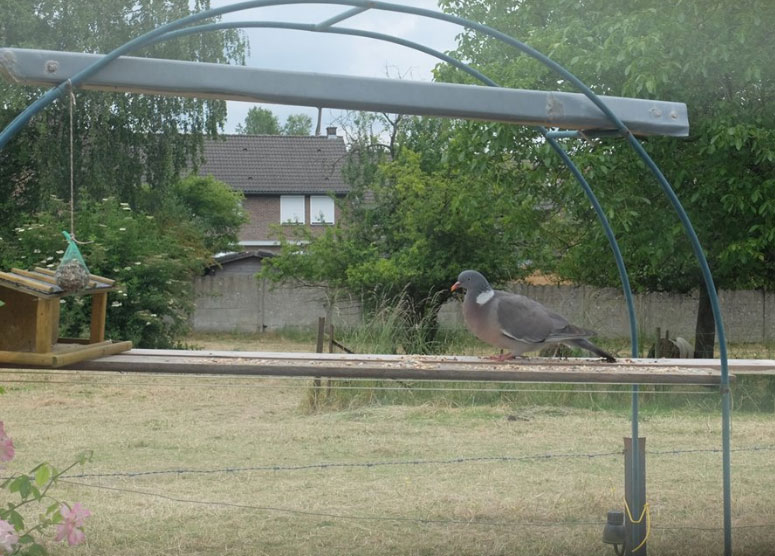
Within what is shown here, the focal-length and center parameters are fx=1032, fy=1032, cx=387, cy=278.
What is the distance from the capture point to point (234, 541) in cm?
504

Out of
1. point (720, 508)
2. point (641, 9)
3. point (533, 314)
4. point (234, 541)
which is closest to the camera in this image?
point (533, 314)

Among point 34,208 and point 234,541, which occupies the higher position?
point 34,208

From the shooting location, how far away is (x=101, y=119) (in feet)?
61.4

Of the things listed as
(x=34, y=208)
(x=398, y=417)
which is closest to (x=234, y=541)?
(x=398, y=417)

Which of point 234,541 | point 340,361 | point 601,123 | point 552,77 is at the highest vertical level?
point 552,77

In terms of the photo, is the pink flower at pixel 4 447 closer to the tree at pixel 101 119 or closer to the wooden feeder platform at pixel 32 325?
the wooden feeder platform at pixel 32 325

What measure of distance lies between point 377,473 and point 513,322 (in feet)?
8.18

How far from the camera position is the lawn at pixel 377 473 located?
203 inches

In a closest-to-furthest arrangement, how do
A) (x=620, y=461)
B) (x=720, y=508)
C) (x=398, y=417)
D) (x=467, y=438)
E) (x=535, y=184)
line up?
(x=720, y=508) → (x=620, y=461) → (x=467, y=438) → (x=398, y=417) → (x=535, y=184)

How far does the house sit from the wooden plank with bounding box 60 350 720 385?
3097 centimetres

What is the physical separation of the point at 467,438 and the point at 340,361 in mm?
4291

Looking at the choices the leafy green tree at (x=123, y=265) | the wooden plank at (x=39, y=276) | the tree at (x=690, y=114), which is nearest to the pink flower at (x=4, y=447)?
the wooden plank at (x=39, y=276)

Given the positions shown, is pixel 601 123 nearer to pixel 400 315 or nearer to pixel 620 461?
pixel 620 461

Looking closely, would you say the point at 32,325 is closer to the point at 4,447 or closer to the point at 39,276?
the point at 39,276
